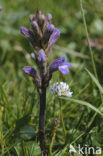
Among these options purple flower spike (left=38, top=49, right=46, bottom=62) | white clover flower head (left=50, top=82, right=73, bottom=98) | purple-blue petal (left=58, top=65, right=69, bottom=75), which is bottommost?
white clover flower head (left=50, top=82, right=73, bottom=98)

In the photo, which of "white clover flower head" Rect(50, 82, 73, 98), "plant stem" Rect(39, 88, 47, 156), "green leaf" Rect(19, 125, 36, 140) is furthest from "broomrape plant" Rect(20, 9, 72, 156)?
"green leaf" Rect(19, 125, 36, 140)

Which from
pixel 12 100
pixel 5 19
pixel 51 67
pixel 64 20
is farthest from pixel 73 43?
pixel 51 67

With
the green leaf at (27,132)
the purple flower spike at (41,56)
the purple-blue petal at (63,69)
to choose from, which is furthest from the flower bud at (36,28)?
the green leaf at (27,132)

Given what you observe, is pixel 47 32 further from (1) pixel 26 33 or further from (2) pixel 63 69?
(2) pixel 63 69

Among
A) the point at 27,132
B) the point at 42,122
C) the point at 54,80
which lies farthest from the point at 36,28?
the point at 54,80

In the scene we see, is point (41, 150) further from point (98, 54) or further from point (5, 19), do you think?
point (5, 19)

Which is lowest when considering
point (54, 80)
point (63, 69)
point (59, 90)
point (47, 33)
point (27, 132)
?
point (27, 132)

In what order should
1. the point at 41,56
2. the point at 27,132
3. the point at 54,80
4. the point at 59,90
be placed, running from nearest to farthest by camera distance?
the point at 41,56
the point at 59,90
the point at 27,132
the point at 54,80

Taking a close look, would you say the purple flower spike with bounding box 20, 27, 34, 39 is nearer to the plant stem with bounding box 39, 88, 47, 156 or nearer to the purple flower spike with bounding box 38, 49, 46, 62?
the purple flower spike with bounding box 38, 49, 46, 62
